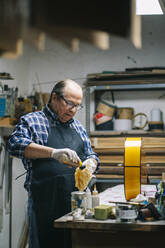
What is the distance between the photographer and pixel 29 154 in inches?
84.9

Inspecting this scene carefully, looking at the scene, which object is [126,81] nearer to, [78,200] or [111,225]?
[78,200]

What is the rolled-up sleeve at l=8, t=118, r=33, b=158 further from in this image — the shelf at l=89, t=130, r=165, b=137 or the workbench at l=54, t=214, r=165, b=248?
the shelf at l=89, t=130, r=165, b=137

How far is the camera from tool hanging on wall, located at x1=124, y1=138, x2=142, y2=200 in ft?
6.77

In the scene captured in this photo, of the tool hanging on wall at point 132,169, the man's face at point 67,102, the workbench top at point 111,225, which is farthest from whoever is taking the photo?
the man's face at point 67,102

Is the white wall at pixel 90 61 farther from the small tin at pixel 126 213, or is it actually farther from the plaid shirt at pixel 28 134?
the small tin at pixel 126 213

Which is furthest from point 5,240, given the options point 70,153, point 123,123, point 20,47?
point 20,47

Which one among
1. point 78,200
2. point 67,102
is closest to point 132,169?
point 78,200

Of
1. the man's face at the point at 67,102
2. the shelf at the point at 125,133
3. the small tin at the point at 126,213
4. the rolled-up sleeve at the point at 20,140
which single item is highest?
the man's face at the point at 67,102

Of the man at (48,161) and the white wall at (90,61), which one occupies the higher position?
the white wall at (90,61)

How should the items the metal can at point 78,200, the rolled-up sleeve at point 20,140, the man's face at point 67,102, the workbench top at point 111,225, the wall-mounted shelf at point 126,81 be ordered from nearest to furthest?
the workbench top at point 111,225 → the metal can at point 78,200 → the rolled-up sleeve at point 20,140 → the man's face at point 67,102 → the wall-mounted shelf at point 126,81

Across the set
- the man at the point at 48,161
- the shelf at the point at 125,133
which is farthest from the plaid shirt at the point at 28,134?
the shelf at the point at 125,133

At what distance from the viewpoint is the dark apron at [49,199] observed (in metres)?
2.20

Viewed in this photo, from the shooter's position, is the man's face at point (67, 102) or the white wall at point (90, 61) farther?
the white wall at point (90, 61)

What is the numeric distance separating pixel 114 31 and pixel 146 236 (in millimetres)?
1471
